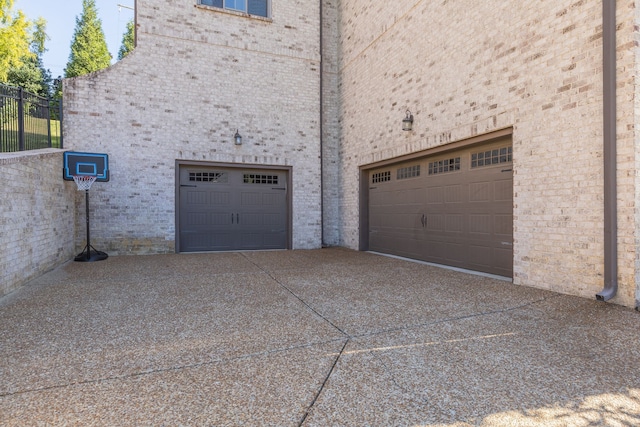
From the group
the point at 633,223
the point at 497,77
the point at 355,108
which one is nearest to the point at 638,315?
the point at 633,223

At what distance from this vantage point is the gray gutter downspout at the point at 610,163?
3.89 metres

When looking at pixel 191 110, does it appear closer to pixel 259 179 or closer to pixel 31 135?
pixel 259 179

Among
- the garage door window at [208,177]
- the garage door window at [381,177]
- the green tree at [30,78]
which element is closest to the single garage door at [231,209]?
the garage door window at [208,177]

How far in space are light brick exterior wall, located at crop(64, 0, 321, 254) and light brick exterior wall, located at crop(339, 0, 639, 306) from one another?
3.41 metres

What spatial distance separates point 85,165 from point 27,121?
1.28 metres

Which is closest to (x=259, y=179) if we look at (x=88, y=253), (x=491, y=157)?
(x=88, y=253)

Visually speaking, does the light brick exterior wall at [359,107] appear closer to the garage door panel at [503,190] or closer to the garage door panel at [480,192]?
the garage door panel at [503,190]

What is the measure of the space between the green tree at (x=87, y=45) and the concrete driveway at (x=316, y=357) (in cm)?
2759

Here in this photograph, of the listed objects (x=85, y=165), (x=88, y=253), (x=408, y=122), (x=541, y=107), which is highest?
(x=408, y=122)

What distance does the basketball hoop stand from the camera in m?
7.15

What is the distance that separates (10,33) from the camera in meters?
12.3

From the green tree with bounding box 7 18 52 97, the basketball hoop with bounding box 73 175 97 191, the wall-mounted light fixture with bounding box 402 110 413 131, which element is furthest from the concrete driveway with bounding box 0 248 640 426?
the green tree with bounding box 7 18 52 97

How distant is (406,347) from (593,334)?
1.76m

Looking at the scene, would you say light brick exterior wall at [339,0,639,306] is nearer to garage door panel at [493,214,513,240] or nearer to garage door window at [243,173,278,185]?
garage door panel at [493,214,513,240]
